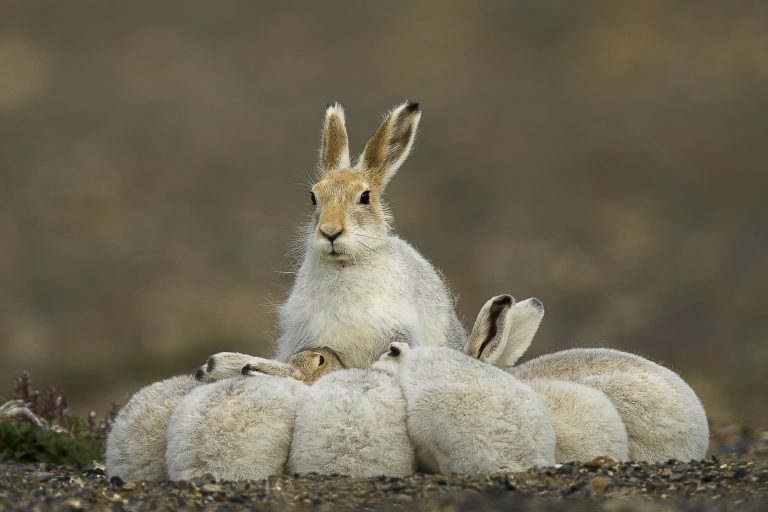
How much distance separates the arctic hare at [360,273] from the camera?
9.65 meters

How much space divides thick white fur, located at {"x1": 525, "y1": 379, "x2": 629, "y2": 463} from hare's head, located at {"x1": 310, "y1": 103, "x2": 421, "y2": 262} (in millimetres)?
1968

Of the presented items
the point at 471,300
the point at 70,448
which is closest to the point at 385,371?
the point at 70,448

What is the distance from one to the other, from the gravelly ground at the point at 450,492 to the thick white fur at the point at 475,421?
13 cm

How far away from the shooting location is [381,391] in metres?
8.15

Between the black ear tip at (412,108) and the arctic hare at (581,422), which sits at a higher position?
the black ear tip at (412,108)

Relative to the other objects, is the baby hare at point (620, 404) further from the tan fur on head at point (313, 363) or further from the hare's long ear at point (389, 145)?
the hare's long ear at point (389, 145)

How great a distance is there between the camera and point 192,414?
317 inches

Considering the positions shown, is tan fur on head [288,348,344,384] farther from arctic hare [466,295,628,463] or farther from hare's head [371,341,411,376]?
arctic hare [466,295,628,463]

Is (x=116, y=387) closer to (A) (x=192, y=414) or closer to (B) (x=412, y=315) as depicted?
(B) (x=412, y=315)

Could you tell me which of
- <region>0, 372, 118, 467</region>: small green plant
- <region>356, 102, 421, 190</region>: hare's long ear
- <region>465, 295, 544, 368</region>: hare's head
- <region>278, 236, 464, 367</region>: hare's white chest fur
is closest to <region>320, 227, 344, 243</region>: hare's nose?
<region>278, 236, 464, 367</region>: hare's white chest fur

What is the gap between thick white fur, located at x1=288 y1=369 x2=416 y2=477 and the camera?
7.93m

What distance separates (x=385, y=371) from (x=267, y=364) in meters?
0.86

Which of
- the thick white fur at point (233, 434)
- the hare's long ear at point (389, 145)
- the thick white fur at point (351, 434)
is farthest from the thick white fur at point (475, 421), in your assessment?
the hare's long ear at point (389, 145)

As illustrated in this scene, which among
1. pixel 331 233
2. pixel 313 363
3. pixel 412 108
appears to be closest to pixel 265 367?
pixel 313 363
